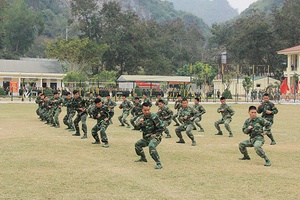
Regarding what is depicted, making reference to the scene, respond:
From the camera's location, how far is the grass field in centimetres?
867

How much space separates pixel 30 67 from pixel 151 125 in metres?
65.4

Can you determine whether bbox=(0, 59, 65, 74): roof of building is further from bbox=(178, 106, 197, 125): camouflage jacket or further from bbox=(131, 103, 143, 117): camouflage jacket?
bbox=(178, 106, 197, 125): camouflage jacket

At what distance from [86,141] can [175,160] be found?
15.5 feet

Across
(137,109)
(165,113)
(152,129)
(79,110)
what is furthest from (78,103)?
(152,129)

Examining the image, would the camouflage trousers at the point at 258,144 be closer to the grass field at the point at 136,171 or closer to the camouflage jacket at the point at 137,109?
the grass field at the point at 136,171

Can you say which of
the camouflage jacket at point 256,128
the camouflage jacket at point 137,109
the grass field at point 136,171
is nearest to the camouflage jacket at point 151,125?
the grass field at point 136,171

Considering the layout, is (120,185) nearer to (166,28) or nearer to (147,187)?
(147,187)

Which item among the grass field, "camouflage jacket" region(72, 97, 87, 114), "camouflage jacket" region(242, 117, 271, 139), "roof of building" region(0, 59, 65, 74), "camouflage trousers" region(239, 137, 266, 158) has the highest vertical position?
"roof of building" region(0, 59, 65, 74)

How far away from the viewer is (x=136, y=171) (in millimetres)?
10734

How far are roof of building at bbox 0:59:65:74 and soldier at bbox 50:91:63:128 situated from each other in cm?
5051

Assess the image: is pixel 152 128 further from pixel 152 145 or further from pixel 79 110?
pixel 79 110

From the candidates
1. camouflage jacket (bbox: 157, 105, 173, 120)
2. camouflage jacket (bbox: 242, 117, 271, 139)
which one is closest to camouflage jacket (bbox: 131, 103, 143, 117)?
camouflage jacket (bbox: 157, 105, 173, 120)

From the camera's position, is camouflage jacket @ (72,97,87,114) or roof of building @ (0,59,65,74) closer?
camouflage jacket @ (72,97,87,114)

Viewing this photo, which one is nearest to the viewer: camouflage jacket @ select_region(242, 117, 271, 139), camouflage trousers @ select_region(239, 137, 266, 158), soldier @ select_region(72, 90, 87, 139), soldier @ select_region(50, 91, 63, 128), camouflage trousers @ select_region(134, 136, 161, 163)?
camouflage trousers @ select_region(134, 136, 161, 163)
